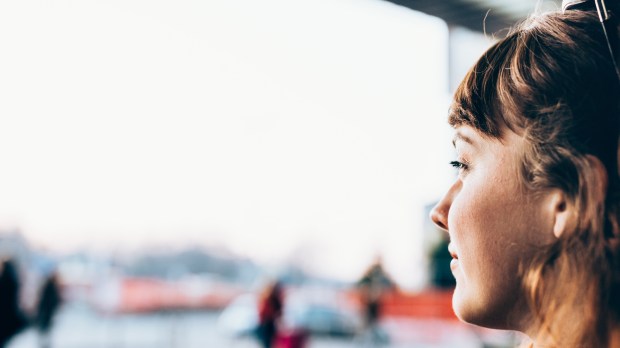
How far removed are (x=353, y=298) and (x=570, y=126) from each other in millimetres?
19008

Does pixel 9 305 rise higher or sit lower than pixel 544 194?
lower

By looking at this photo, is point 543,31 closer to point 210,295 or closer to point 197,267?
point 210,295

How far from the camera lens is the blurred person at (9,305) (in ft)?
20.6

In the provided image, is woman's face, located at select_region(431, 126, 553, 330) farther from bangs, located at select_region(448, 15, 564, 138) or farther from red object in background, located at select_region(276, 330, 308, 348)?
red object in background, located at select_region(276, 330, 308, 348)

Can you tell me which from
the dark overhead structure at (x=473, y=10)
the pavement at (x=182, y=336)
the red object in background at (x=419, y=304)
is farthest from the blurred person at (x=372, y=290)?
the dark overhead structure at (x=473, y=10)

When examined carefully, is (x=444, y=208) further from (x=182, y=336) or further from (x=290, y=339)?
(x=182, y=336)

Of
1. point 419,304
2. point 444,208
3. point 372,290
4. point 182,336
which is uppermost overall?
point 444,208

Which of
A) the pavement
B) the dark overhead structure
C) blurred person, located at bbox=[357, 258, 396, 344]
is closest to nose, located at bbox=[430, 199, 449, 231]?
the dark overhead structure

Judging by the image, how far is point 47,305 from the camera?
8977 mm

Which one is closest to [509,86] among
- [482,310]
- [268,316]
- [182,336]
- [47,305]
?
[482,310]

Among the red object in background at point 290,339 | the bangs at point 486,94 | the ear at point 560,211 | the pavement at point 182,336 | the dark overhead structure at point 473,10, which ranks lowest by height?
the pavement at point 182,336

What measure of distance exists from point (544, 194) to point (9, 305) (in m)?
6.43

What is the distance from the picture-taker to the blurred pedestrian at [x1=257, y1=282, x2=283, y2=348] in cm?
919

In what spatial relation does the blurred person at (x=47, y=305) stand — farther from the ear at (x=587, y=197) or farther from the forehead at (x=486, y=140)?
the ear at (x=587, y=197)
